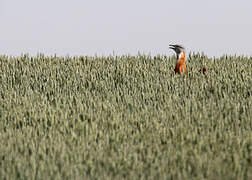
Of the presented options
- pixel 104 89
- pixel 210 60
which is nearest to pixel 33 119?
pixel 104 89

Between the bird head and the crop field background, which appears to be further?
the bird head

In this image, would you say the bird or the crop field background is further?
the bird

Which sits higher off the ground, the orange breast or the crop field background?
the orange breast

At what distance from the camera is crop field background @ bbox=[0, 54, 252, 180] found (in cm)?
572

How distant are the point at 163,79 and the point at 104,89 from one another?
1.40 metres

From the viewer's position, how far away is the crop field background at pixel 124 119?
5719mm

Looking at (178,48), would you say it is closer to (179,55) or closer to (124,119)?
(179,55)

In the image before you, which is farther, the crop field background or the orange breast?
the orange breast

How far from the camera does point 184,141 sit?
660cm

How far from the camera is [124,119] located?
7.64m

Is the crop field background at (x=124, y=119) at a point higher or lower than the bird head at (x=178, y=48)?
lower

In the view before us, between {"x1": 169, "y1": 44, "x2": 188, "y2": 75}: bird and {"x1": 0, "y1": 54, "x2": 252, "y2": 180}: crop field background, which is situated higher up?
{"x1": 169, "y1": 44, "x2": 188, "y2": 75}: bird

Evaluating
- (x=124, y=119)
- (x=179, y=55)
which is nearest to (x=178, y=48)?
(x=179, y=55)

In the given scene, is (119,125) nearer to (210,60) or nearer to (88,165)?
(88,165)
